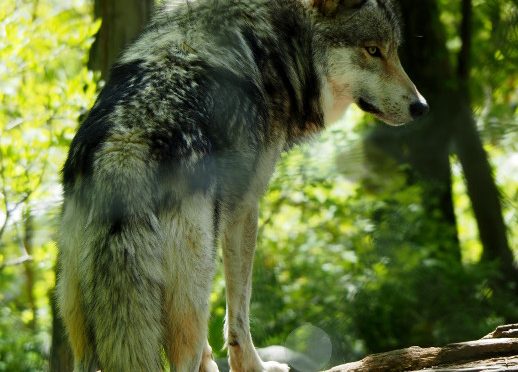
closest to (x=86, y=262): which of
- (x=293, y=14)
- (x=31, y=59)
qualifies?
(x=293, y=14)

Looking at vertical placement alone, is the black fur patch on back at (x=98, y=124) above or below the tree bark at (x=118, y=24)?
below

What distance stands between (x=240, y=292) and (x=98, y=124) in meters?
1.43

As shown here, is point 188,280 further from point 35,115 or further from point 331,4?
point 35,115

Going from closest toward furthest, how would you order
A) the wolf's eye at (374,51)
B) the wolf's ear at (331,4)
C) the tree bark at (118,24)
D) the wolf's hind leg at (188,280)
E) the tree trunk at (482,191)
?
the wolf's hind leg at (188,280), the wolf's ear at (331,4), the wolf's eye at (374,51), the tree bark at (118,24), the tree trunk at (482,191)

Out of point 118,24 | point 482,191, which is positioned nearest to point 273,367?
point 118,24

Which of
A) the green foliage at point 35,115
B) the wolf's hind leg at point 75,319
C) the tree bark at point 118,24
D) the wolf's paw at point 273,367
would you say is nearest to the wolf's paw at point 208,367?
the wolf's paw at point 273,367

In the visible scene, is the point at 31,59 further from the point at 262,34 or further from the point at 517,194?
the point at 517,194

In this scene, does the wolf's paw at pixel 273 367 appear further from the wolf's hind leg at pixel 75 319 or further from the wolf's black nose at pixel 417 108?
the wolf's black nose at pixel 417 108

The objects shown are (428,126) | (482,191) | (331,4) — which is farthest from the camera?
(428,126)

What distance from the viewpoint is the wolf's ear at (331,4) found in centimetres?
457

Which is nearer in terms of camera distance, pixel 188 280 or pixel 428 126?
pixel 188 280

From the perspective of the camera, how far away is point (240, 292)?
4.35 metres

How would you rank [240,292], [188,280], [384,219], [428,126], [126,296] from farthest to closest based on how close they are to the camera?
[428,126] → [384,219] → [240,292] → [188,280] → [126,296]

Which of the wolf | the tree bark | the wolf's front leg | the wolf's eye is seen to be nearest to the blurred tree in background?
the tree bark
